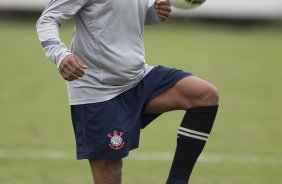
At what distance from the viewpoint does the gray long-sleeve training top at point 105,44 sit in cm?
572

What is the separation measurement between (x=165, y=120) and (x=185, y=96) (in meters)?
6.66

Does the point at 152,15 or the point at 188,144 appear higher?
the point at 152,15

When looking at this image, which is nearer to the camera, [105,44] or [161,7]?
[105,44]

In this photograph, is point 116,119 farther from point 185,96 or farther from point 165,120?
point 165,120

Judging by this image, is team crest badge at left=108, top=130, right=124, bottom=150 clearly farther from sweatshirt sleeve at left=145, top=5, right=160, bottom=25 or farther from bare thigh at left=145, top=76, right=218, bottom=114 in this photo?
sweatshirt sleeve at left=145, top=5, right=160, bottom=25

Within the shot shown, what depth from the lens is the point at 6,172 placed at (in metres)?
8.02

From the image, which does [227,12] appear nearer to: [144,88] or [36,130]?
[36,130]

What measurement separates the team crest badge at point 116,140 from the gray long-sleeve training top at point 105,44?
265 mm

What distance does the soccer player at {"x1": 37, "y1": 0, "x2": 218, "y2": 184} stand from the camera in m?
5.75

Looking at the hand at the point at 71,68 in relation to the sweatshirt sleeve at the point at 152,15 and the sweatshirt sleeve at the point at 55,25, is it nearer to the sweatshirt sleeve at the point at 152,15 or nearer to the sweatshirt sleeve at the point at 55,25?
the sweatshirt sleeve at the point at 55,25

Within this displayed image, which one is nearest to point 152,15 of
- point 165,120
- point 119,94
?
point 119,94

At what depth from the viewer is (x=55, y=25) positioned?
558 centimetres

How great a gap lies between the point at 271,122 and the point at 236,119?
0.61 meters

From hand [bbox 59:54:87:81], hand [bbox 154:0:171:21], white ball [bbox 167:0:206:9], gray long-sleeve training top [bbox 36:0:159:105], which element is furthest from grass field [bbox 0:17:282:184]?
hand [bbox 59:54:87:81]
